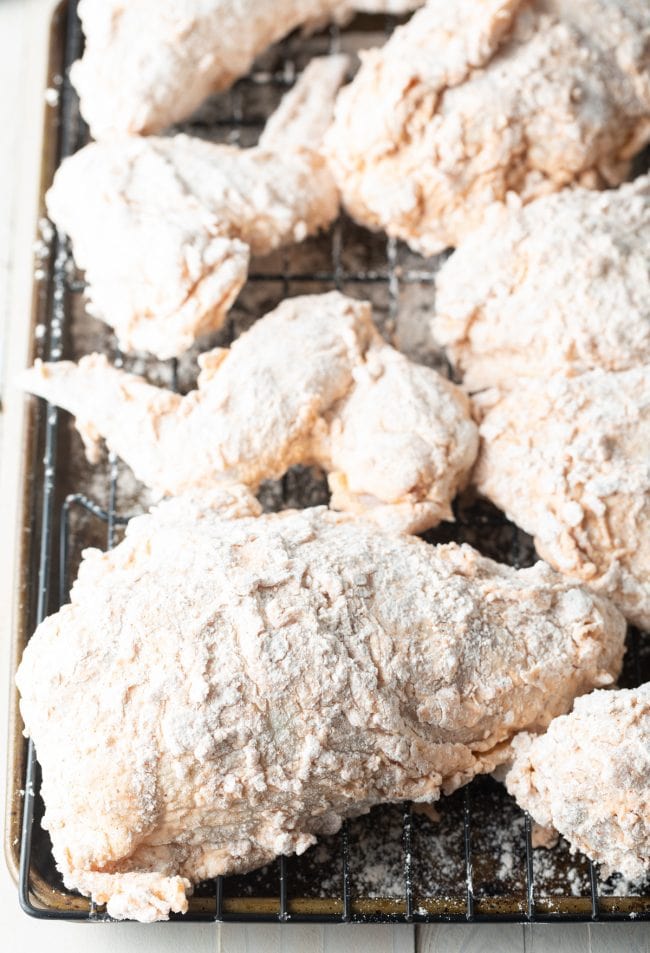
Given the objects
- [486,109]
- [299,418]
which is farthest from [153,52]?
[299,418]

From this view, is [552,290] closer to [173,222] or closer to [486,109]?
[486,109]

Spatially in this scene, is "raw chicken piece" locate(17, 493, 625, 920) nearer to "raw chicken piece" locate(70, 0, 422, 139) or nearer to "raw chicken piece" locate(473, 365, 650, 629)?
"raw chicken piece" locate(473, 365, 650, 629)

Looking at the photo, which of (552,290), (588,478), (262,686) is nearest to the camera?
(262,686)

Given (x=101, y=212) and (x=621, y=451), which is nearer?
(x=621, y=451)

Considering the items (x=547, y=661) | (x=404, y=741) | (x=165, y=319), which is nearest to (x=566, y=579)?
(x=547, y=661)

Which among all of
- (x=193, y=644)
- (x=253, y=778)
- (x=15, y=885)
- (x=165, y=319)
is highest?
(x=165, y=319)

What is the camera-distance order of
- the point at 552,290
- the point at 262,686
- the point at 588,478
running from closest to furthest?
the point at 262,686, the point at 588,478, the point at 552,290

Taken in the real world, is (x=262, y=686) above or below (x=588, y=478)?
below

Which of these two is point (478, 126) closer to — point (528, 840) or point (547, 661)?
point (547, 661)
